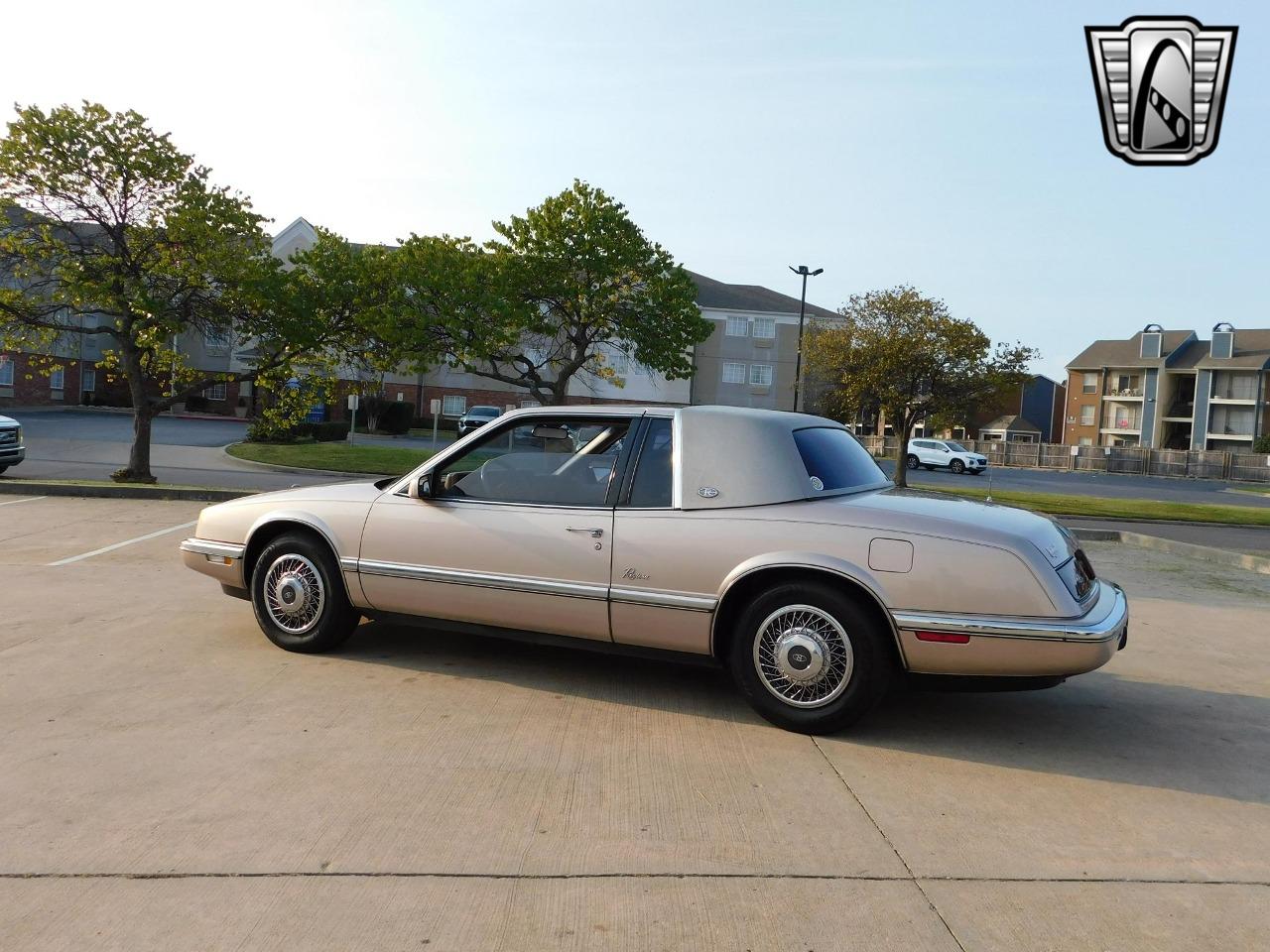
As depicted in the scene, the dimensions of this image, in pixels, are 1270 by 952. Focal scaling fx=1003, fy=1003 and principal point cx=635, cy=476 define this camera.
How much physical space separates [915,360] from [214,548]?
880 inches

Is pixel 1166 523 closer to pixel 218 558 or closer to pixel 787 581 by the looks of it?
pixel 787 581

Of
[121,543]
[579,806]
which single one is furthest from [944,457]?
[579,806]

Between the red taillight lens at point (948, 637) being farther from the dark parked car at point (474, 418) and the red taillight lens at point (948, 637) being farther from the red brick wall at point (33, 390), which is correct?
the red brick wall at point (33, 390)

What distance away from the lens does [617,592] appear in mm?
5012

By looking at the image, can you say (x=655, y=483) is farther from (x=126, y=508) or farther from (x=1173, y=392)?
(x=1173, y=392)

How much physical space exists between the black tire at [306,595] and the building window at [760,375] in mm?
57127

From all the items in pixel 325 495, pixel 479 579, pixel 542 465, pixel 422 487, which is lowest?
pixel 479 579

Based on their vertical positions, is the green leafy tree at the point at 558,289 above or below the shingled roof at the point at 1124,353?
below

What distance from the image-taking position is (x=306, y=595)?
5.88 meters

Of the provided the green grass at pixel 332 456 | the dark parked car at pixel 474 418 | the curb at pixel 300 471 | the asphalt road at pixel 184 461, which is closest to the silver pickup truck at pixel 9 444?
the asphalt road at pixel 184 461

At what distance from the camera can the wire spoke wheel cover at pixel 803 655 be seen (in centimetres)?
460

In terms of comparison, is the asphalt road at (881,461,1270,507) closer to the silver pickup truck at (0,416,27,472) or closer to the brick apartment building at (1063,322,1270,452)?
the silver pickup truck at (0,416,27,472)

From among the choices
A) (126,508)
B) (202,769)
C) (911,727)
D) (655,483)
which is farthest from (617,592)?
(126,508)

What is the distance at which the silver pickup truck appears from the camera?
61.5 ft
